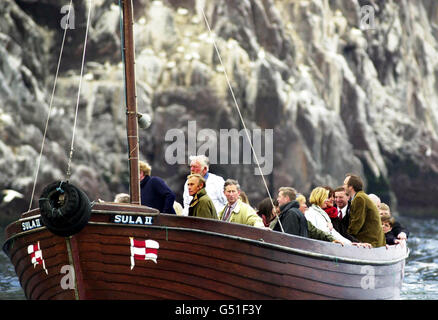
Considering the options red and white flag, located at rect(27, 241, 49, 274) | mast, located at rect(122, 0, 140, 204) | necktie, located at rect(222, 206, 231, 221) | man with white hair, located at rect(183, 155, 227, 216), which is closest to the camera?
red and white flag, located at rect(27, 241, 49, 274)

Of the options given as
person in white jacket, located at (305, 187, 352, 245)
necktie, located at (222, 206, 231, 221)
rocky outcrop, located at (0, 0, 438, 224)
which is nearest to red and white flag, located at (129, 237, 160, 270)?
necktie, located at (222, 206, 231, 221)

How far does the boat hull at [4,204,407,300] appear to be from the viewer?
1070 cm

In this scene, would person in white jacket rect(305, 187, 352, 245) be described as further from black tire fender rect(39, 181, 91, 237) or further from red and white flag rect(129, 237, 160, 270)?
black tire fender rect(39, 181, 91, 237)

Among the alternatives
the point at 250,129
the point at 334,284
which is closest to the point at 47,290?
the point at 334,284

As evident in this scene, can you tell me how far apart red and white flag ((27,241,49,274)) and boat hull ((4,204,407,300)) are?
6 centimetres

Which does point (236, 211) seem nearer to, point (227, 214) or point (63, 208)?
point (227, 214)

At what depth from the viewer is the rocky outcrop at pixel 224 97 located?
37.7 meters

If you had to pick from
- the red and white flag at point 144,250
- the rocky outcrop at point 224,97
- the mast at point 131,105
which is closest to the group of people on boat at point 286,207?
the mast at point 131,105

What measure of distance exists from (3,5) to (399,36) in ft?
98.9

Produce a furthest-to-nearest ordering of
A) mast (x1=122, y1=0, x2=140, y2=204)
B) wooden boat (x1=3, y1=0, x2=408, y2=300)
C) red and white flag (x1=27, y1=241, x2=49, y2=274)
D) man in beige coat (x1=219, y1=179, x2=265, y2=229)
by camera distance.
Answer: man in beige coat (x1=219, y1=179, x2=265, y2=229) → mast (x1=122, y1=0, x2=140, y2=204) → red and white flag (x1=27, y1=241, x2=49, y2=274) → wooden boat (x1=3, y1=0, x2=408, y2=300)

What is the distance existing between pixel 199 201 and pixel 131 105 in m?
1.85

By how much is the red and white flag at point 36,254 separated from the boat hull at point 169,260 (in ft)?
0.20

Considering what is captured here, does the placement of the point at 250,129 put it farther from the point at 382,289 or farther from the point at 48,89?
the point at 382,289
